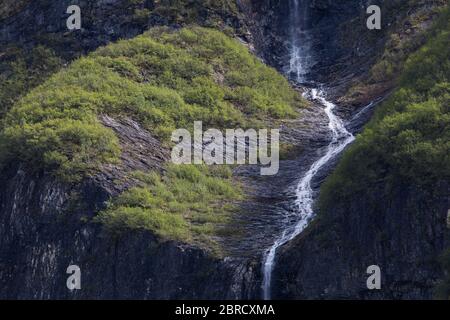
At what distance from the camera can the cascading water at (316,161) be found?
6360 centimetres

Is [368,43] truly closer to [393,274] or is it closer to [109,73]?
[109,73]

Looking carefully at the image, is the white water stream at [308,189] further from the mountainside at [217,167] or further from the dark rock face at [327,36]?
the dark rock face at [327,36]

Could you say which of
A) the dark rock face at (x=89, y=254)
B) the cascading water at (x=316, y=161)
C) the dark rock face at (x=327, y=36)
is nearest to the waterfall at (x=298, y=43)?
the cascading water at (x=316, y=161)

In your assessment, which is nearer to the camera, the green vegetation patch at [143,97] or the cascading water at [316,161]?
the cascading water at [316,161]

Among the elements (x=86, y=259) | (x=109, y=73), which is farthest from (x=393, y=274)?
(x=109, y=73)

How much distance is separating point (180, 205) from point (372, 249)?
10.1 metres

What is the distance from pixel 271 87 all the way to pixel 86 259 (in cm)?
2064

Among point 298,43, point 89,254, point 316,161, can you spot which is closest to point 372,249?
point 89,254

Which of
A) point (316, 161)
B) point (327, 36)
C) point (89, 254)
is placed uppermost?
point (327, 36)

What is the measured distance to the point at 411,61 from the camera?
73375 mm

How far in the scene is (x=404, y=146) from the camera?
6359cm

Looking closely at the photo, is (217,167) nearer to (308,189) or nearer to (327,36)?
(308,189)

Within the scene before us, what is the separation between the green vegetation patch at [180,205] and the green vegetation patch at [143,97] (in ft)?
8.53

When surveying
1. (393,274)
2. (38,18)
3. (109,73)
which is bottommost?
(393,274)
